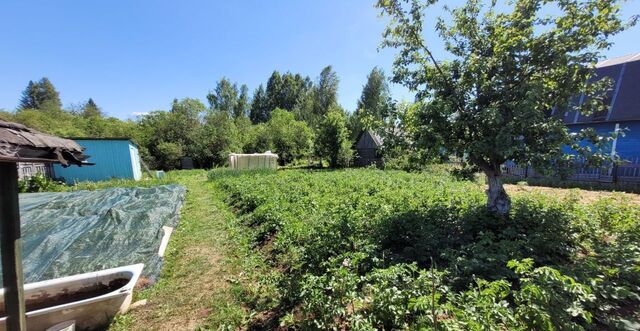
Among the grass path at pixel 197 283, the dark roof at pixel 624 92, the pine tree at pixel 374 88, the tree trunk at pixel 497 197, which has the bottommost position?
the grass path at pixel 197 283

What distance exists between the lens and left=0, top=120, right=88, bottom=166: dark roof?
5.65 feet

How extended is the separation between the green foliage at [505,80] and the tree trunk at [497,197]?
0.02 metres

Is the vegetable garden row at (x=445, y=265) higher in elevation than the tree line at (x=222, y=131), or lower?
lower

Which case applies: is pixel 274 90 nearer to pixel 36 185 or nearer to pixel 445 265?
pixel 36 185

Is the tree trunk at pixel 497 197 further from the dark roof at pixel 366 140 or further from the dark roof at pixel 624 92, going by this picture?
the dark roof at pixel 366 140

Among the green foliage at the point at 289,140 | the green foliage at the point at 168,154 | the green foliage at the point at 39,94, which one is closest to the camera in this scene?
the green foliage at the point at 168,154

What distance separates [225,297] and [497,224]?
4913 millimetres

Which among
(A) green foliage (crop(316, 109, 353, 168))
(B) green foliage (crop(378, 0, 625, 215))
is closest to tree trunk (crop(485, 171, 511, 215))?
(B) green foliage (crop(378, 0, 625, 215))

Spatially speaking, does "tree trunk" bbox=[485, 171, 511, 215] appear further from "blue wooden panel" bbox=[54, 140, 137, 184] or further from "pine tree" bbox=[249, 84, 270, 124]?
"pine tree" bbox=[249, 84, 270, 124]

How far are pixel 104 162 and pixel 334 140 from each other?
16729mm

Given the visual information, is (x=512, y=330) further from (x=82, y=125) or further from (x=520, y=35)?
(x=82, y=125)

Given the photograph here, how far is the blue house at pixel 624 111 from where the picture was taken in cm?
1308

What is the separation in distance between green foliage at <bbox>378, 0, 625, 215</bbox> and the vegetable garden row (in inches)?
48.3

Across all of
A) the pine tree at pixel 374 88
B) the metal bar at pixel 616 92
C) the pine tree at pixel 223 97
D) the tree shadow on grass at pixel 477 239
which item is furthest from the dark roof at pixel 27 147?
the pine tree at pixel 223 97
